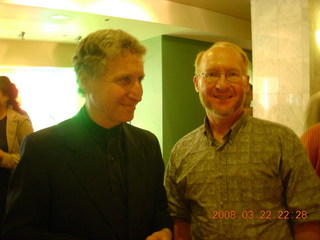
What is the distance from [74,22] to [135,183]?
3639 mm

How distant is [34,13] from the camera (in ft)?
12.5

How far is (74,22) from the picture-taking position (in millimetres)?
4379

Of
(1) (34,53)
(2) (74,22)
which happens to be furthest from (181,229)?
(1) (34,53)

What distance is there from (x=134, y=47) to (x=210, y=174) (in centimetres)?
62

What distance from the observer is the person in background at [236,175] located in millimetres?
1364

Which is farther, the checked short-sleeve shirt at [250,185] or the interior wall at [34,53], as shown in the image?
the interior wall at [34,53]

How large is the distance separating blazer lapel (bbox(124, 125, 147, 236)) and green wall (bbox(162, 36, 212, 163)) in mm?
4049

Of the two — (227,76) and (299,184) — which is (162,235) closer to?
(299,184)

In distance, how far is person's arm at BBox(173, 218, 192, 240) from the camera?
157 centimetres

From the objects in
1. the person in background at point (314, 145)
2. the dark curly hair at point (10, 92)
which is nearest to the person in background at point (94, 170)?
the person in background at point (314, 145)

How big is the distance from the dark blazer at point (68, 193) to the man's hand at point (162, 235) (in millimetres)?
30

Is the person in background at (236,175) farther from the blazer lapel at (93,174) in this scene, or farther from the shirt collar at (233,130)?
the blazer lapel at (93,174)

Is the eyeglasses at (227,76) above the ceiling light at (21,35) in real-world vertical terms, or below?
below

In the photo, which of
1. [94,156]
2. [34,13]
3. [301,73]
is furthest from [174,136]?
[94,156]
